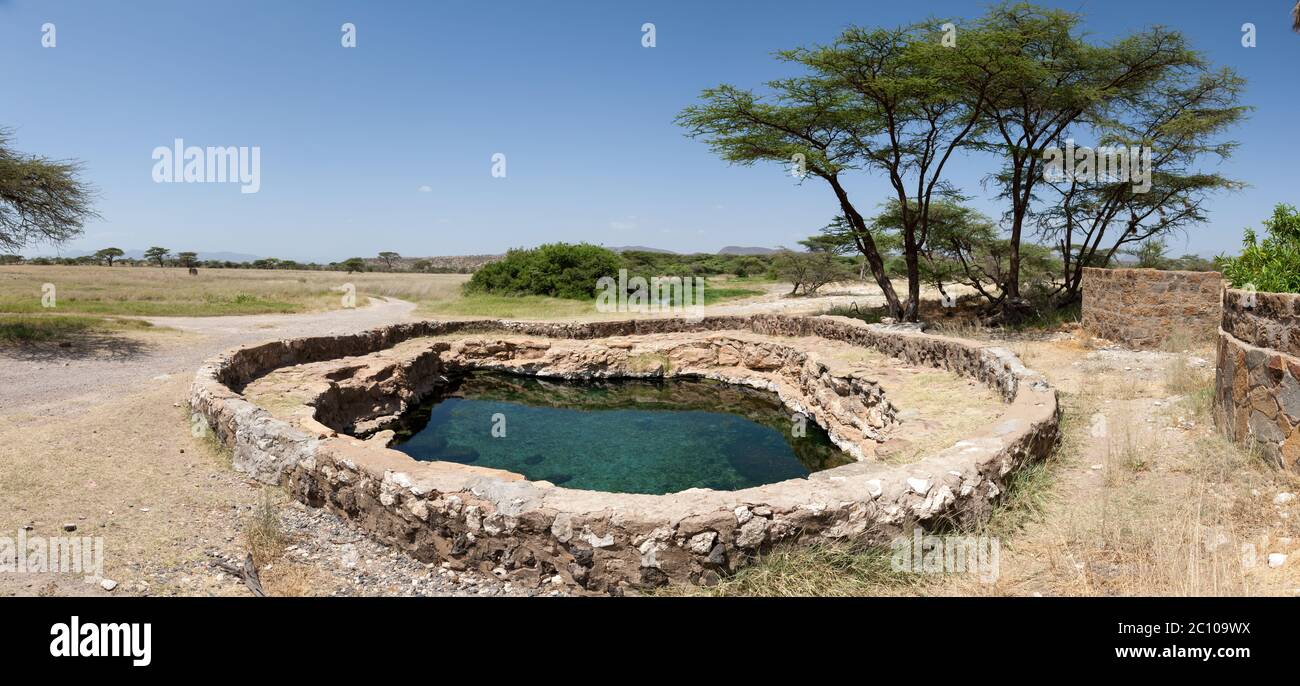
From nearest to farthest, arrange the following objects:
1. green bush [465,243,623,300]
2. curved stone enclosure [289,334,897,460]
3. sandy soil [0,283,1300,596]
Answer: sandy soil [0,283,1300,596], curved stone enclosure [289,334,897,460], green bush [465,243,623,300]

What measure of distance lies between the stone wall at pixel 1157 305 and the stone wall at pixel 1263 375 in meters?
5.96

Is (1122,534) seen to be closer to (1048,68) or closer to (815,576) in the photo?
(815,576)

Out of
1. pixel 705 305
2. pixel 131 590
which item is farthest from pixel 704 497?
pixel 705 305

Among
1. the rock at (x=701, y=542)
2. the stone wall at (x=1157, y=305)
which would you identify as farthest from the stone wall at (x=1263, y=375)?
the stone wall at (x=1157, y=305)

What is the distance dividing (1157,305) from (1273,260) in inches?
208

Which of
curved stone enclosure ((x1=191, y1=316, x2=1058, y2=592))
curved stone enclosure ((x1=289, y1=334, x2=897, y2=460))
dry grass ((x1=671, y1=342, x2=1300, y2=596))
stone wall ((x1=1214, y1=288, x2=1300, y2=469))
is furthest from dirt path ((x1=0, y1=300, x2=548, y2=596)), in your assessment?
stone wall ((x1=1214, y1=288, x2=1300, y2=469))

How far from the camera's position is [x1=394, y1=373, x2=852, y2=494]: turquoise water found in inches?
325

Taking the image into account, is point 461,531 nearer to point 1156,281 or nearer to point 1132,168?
point 1156,281

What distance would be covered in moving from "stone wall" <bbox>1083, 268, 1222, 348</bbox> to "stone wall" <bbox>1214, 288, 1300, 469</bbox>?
19.5 ft

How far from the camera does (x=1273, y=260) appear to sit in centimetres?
562

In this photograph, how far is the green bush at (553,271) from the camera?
93.1ft

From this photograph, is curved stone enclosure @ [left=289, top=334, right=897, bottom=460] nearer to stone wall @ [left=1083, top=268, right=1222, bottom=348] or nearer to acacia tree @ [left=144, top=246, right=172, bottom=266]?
stone wall @ [left=1083, top=268, right=1222, bottom=348]
